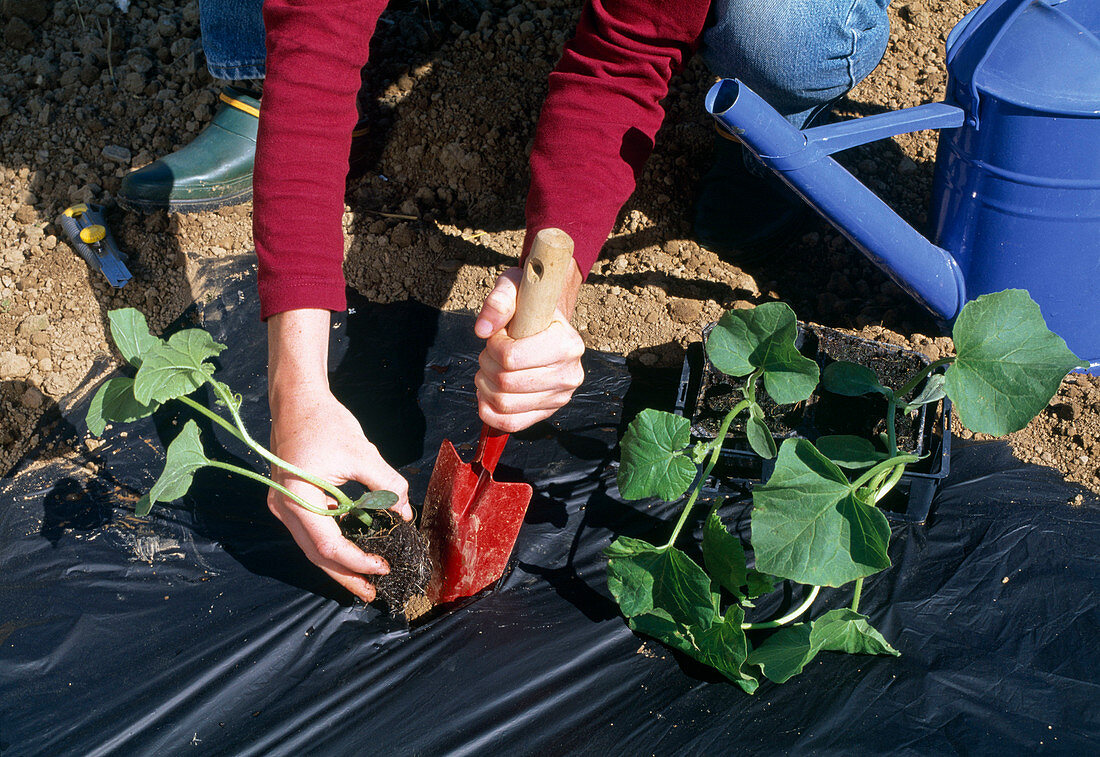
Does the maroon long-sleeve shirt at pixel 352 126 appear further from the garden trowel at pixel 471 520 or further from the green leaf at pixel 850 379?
the green leaf at pixel 850 379

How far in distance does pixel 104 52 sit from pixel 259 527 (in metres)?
1.49

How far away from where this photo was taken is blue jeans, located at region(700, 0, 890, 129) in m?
Answer: 1.41

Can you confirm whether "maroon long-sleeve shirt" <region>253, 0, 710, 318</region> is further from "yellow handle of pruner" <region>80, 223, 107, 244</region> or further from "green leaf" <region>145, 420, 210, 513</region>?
"yellow handle of pruner" <region>80, 223, 107, 244</region>

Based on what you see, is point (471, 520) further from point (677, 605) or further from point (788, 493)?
point (788, 493)

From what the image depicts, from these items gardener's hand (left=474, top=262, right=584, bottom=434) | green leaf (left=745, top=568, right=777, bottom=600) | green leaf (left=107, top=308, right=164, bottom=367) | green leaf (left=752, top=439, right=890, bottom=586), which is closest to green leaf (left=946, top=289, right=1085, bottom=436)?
green leaf (left=752, top=439, right=890, bottom=586)

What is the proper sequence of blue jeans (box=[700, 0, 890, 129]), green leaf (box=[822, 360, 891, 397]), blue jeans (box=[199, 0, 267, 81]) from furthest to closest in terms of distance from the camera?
blue jeans (box=[199, 0, 267, 81]), blue jeans (box=[700, 0, 890, 129]), green leaf (box=[822, 360, 891, 397])

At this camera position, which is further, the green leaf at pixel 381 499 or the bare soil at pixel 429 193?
the bare soil at pixel 429 193

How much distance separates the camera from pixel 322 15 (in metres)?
1.12

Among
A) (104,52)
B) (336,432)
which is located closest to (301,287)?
(336,432)

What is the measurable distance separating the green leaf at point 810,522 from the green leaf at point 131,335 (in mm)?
842

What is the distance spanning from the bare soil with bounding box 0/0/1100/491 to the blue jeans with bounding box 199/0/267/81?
26cm

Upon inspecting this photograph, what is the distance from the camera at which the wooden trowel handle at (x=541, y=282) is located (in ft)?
2.96

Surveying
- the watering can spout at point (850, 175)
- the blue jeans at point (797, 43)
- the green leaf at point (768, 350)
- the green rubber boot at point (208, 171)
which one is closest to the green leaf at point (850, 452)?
the green leaf at point (768, 350)

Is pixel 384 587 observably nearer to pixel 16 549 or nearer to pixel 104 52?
pixel 16 549
